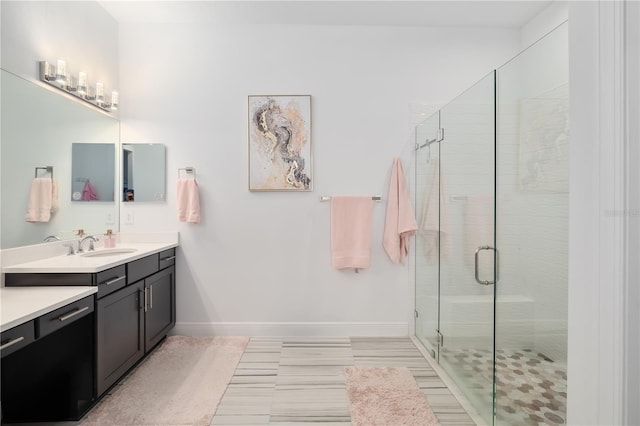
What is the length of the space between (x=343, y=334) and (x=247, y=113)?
7.16 feet

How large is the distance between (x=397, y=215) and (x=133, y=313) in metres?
2.20

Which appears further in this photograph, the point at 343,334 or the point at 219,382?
the point at 343,334

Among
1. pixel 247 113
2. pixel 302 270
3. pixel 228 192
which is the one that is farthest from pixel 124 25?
pixel 302 270

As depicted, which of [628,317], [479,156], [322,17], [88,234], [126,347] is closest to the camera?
[628,317]

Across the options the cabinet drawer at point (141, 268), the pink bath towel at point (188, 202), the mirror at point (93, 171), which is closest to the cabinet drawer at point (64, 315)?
the cabinet drawer at point (141, 268)

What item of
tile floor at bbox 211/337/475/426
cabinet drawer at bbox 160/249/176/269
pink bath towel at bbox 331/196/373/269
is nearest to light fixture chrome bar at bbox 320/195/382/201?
pink bath towel at bbox 331/196/373/269

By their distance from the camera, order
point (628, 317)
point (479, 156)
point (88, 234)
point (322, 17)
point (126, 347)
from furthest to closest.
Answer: point (322, 17) < point (88, 234) < point (126, 347) < point (479, 156) < point (628, 317)

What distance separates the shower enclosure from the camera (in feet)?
4.52

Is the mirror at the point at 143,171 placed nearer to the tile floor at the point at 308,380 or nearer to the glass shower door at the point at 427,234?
the tile floor at the point at 308,380

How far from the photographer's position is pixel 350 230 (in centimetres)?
296

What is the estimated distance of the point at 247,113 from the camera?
9.78 ft

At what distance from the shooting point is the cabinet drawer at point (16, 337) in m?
1.28

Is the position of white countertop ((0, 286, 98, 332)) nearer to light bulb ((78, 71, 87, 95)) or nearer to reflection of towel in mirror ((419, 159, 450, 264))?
light bulb ((78, 71, 87, 95))

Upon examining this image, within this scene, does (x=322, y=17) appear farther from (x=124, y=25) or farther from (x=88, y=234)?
(x=88, y=234)
